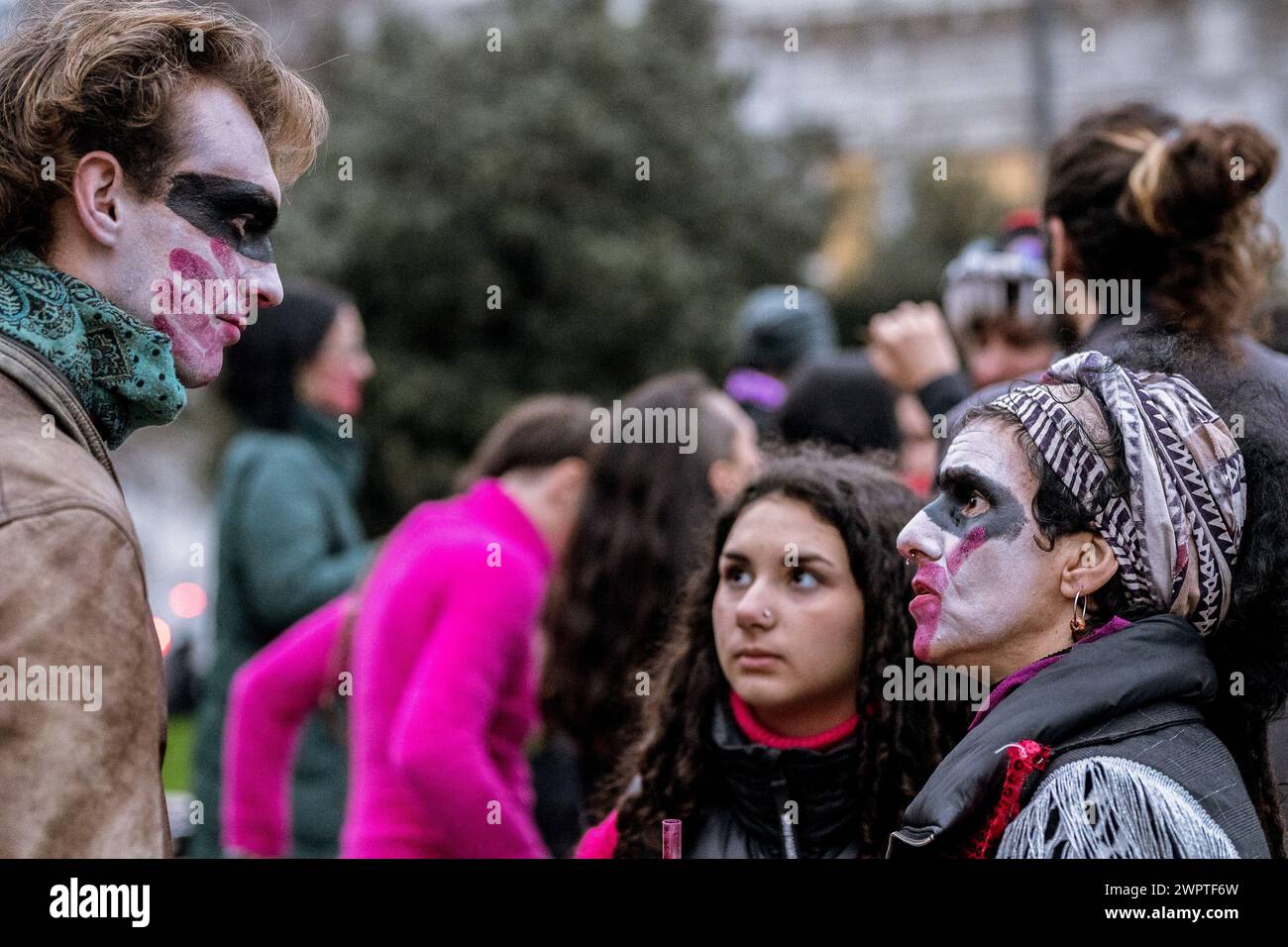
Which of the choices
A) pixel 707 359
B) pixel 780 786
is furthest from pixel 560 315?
pixel 780 786

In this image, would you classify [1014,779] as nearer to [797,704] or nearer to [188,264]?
[797,704]

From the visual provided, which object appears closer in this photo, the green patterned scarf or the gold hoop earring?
the green patterned scarf

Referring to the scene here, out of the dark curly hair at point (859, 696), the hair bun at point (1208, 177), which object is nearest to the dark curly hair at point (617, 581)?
the dark curly hair at point (859, 696)

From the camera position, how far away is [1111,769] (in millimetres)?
1986

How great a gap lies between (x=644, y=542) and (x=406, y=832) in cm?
100

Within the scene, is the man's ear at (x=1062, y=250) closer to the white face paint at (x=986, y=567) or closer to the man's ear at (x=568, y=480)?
the white face paint at (x=986, y=567)

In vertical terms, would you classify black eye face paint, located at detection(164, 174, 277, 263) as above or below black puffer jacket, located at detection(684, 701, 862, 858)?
above

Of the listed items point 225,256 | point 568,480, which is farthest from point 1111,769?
point 568,480

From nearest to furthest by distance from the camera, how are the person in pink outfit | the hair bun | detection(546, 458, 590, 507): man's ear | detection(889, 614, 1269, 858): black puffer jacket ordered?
1. detection(889, 614, 1269, 858): black puffer jacket
2. the hair bun
3. the person in pink outfit
4. detection(546, 458, 590, 507): man's ear

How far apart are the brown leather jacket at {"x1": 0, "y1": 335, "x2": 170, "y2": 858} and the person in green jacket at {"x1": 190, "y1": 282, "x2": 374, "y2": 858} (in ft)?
10.2

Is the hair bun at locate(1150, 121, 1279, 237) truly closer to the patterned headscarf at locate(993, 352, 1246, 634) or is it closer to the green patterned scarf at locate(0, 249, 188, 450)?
the patterned headscarf at locate(993, 352, 1246, 634)

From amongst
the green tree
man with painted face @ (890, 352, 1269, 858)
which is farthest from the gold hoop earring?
the green tree

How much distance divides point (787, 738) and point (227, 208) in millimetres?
1375

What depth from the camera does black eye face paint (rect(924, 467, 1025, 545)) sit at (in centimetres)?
224
